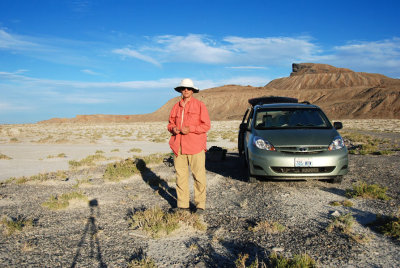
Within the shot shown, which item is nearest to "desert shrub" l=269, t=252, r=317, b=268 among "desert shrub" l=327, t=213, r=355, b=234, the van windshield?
"desert shrub" l=327, t=213, r=355, b=234

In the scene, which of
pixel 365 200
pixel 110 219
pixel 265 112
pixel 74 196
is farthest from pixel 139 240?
pixel 265 112

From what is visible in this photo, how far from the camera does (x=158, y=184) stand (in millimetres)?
6965

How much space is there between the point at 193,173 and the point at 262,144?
7.09 feet

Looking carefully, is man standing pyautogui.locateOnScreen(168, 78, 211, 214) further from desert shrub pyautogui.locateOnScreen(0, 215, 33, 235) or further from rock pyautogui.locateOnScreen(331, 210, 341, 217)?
desert shrub pyautogui.locateOnScreen(0, 215, 33, 235)

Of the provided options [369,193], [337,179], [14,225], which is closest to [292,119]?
[337,179]

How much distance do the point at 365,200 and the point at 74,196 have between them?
518 centimetres

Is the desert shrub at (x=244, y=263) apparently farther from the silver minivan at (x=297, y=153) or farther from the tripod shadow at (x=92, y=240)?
the silver minivan at (x=297, y=153)

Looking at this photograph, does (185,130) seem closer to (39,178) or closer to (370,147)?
(39,178)

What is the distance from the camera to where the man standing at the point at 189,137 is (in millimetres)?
4434

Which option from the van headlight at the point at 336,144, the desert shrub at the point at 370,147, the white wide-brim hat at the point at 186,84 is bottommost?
the desert shrub at the point at 370,147

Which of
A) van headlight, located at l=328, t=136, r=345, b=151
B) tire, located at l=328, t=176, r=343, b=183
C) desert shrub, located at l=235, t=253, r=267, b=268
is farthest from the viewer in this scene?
tire, located at l=328, t=176, r=343, b=183

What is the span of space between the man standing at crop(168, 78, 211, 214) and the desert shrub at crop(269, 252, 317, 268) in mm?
1644

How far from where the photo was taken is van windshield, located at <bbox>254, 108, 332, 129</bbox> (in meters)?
7.06

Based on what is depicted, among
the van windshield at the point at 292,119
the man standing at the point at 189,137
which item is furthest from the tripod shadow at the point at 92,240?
the van windshield at the point at 292,119
